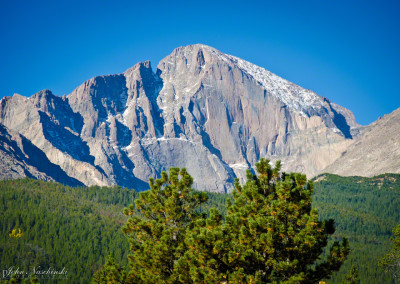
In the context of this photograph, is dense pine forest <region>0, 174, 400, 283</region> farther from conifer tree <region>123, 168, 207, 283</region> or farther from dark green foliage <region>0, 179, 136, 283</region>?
conifer tree <region>123, 168, 207, 283</region>

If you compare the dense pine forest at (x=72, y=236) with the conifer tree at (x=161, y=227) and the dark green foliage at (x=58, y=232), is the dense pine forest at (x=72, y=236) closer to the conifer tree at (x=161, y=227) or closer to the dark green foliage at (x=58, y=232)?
the dark green foliage at (x=58, y=232)

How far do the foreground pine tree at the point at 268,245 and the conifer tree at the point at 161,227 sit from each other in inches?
122

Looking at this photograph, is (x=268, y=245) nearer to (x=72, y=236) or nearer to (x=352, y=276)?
(x=352, y=276)

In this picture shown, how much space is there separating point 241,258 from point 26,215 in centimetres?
14960

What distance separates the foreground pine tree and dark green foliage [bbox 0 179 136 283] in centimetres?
10822

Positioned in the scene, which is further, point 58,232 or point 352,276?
point 58,232

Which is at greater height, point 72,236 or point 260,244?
point 72,236

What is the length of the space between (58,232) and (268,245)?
467ft

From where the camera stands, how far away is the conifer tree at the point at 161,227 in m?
25.7

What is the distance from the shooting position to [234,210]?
79.8ft

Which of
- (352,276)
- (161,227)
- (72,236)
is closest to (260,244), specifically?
(161,227)

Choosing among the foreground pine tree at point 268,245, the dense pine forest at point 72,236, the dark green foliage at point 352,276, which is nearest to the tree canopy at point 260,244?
the foreground pine tree at point 268,245

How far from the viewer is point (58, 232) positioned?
15262 centimetres

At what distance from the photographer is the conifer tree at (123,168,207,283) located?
25.7 metres
